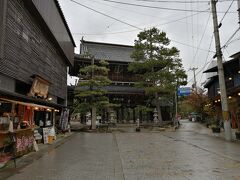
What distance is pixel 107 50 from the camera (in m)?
48.0

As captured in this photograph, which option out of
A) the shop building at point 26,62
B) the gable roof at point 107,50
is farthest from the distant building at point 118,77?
the shop building at point 26,62

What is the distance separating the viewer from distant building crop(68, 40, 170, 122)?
39281mm

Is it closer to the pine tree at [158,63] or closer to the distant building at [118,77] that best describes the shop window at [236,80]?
the pine tree at [158,63]

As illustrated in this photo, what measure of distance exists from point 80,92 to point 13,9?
742 inches

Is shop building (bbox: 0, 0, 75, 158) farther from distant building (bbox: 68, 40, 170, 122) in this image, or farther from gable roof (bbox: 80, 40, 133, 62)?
gable roof (bbox: 80, 40, 133, 62)

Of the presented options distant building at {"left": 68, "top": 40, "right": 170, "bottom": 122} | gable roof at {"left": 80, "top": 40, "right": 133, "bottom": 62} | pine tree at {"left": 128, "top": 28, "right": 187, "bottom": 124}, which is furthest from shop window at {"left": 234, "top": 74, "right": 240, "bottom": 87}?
gable roof at {"left": 80, "top": 40, "right": 133, "bottom": 62}

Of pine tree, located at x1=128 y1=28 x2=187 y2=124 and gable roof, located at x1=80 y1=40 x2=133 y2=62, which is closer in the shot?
pine tree, located at x1=128 y1=28 x2=187 y2=124

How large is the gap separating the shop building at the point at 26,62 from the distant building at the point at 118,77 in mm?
13241

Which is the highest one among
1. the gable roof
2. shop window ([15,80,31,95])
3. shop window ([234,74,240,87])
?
the gable roof

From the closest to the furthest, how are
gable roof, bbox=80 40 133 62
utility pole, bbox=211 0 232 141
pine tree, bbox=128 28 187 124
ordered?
utility pole, bbox=211 0 232 141 → pine tree, bbox=128 28 187 124 → gable roof, bbox=80 40 133 62

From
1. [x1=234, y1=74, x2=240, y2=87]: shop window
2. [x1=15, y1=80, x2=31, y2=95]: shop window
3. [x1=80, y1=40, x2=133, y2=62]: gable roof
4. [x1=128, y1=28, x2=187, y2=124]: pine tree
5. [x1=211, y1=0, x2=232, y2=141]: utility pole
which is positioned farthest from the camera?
[x1=80, y1=40, x2=133, y2=62]: gable roof

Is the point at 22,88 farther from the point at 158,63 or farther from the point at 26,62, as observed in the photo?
the point at 158,63

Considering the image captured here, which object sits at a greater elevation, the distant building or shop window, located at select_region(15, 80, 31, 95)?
the distant building

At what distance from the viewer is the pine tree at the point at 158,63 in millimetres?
34031
